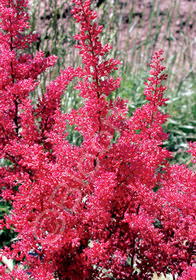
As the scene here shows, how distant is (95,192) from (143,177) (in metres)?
0.23

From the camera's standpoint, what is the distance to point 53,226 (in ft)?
3.99

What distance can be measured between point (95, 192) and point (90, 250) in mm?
212

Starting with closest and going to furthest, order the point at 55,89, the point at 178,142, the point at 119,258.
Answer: the point at 119,258 → the point at 55,89 → the point at 178,142

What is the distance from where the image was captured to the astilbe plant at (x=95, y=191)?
1207 millimetres

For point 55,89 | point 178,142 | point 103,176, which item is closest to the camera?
point 103,176

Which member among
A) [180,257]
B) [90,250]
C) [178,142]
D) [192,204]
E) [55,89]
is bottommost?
[178,142]

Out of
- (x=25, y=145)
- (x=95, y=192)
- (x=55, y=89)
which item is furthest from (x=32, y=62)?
(x=95, y=192)

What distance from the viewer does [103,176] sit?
1.19 meters

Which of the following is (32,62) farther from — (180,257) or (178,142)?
(178,142)

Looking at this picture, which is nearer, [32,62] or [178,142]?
[32,62]

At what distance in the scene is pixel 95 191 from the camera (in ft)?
3.91

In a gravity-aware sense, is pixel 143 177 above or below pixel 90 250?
above

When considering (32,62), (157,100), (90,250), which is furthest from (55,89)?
(90,250)

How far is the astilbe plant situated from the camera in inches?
47.5
